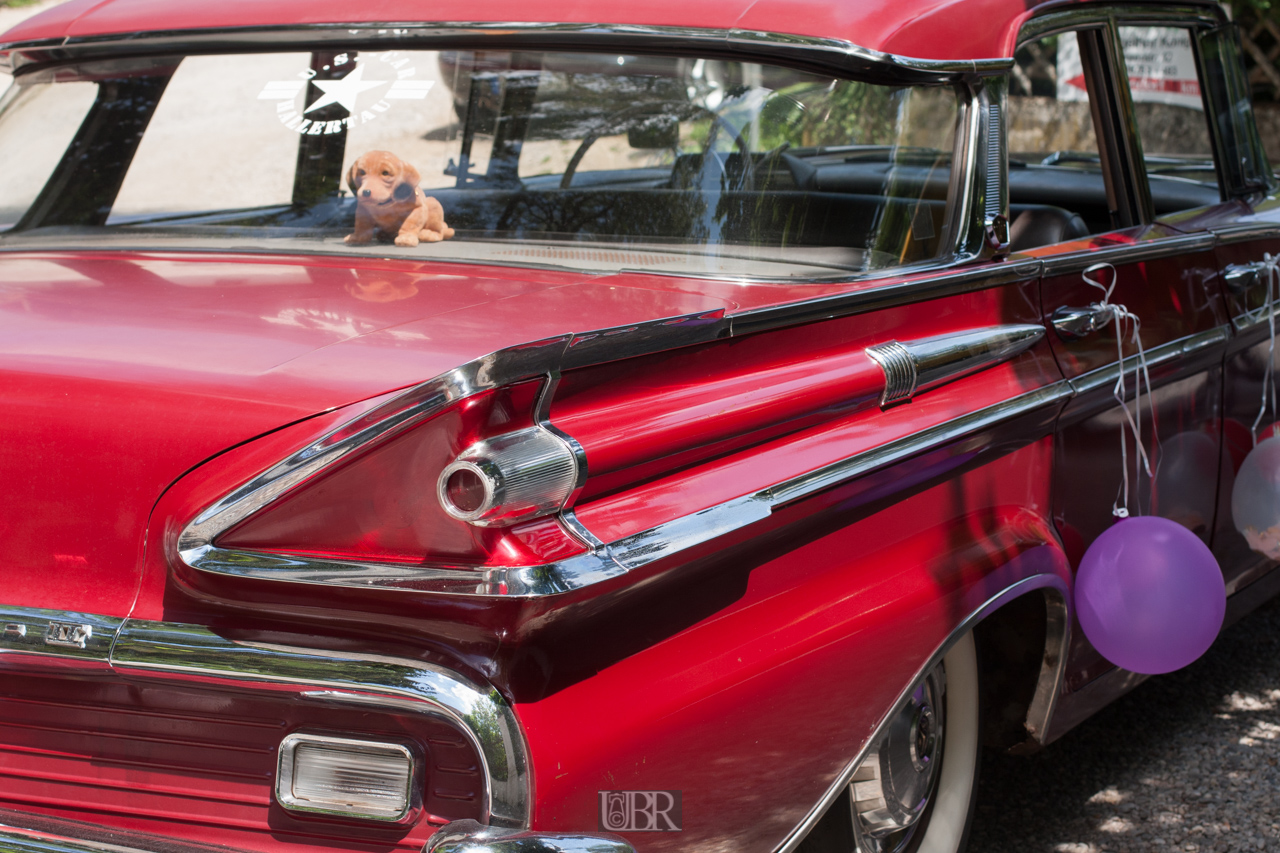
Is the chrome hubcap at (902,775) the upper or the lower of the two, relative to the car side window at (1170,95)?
lower

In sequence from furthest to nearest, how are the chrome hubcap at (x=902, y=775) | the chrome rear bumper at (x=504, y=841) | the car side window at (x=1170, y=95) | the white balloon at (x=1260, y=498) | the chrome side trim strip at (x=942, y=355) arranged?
the car side window at (x=1170, y=95)
the white balloon at (x=1260, y=498)
the chrome hubcap at (x=902, y=775)
the chrome side trim strip at (x=942, y=355)
the chrome rear bumper at (x=504, y=841)

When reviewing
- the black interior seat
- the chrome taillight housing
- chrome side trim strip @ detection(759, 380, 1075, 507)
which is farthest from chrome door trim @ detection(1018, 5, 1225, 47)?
the chrome taillight housing

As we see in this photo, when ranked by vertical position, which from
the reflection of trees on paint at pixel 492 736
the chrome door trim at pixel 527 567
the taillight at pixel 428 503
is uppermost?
the taillight at pixel 428 503

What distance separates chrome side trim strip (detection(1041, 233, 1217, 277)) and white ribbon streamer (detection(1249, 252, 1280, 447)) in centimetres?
31

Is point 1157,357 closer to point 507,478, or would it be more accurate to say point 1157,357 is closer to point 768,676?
point 768,676

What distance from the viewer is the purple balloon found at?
87.9 inches

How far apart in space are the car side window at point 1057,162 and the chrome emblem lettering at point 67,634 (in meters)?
1.96

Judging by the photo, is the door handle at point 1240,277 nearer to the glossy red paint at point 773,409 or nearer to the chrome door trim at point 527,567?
the glossy red paint at point 773,409

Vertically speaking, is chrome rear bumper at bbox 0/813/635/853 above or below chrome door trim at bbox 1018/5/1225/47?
below

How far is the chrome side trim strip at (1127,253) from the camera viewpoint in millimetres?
2334

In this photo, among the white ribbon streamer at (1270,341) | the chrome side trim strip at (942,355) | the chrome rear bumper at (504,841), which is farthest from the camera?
the white ribbon streamer at (1270,341)

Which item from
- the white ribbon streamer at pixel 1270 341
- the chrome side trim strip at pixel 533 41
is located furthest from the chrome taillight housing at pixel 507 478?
the white ribbon streamer at pixel 1270 341

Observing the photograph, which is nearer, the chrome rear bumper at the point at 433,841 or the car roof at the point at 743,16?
the chrome rear bumper at the point at 433,841

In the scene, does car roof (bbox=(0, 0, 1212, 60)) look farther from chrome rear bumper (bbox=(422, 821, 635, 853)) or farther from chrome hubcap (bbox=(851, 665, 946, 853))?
chrome rear bumper (bbox=(422, 821, 635, 853))
